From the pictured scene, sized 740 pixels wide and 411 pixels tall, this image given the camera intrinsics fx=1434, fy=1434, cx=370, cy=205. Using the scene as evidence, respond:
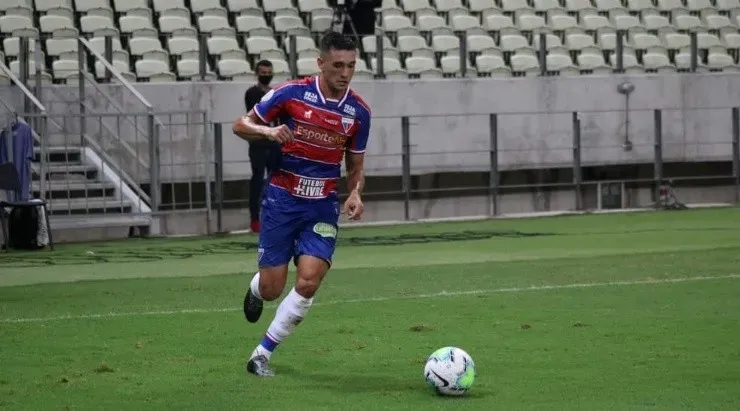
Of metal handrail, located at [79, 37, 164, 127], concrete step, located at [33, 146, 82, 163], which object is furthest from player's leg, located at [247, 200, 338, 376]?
concrete step, located at [33, 146, 82, 163]

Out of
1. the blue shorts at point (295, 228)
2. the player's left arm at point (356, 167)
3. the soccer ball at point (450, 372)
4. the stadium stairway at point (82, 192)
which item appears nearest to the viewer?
the soccer ball at point (450, 372)

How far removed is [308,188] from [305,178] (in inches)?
2.7

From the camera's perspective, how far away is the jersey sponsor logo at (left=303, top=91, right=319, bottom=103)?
30.8ft

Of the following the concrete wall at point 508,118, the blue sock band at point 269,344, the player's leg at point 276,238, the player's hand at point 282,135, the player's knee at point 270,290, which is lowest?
the blue sock band at point 269,344

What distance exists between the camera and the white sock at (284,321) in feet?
Answer: 30.2

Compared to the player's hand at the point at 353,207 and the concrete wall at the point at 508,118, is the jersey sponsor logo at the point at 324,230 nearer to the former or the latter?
the player's hand at the point at 353,207

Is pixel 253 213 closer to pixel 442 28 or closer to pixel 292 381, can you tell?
pixel 442 28

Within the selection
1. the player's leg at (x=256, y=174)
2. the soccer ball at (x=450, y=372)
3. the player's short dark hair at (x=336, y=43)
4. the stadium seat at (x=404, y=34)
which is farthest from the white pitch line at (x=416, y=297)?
the stadium seat at (x=404, y=34)

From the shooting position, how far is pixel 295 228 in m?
9.45

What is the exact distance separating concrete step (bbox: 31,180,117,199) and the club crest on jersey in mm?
12242

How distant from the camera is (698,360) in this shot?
9.59 meters

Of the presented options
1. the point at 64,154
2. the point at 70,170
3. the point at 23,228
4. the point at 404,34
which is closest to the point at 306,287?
the point at 23,228

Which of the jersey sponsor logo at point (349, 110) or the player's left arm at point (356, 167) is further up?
the jersey sponsor logo at point (349, 110)

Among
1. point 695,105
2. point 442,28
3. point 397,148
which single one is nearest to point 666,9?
point 695,105
